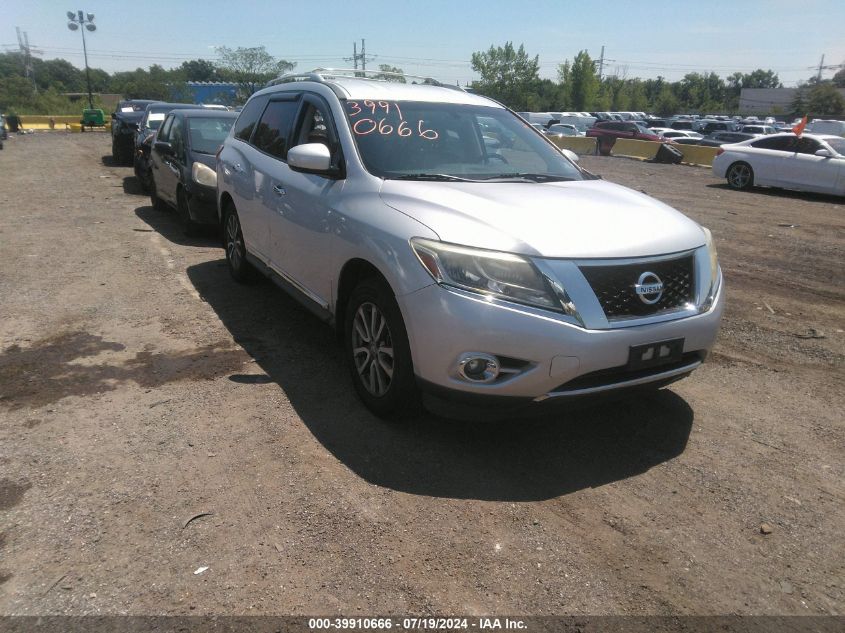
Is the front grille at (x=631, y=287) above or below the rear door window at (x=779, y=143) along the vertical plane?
below

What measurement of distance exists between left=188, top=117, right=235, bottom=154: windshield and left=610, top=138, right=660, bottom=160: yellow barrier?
20055 millimetres

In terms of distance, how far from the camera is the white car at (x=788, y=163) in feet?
48.4

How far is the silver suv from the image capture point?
10.4ft

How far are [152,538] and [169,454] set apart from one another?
0.75 m

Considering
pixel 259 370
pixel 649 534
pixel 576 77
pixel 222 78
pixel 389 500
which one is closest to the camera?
pixel 649 534

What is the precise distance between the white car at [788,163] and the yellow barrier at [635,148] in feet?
31.4

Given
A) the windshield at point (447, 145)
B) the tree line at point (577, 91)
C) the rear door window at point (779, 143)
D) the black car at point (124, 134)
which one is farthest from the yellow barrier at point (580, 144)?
the tree line at point (577, 91)

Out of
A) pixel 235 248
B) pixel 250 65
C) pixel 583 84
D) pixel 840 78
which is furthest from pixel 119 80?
pixel 840 78

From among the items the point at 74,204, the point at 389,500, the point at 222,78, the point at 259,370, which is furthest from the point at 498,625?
the point at 222,78

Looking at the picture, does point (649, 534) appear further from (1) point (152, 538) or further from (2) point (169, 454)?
(2) point (169, 454)

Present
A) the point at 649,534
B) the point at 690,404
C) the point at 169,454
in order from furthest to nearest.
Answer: the point at 690,404 → the point at 169,454 → the point at 649,534

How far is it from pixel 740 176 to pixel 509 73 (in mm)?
91190

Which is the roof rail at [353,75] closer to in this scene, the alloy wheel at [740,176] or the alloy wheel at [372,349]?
the alloy wheel at [372,349]

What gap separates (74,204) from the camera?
1205 cm
